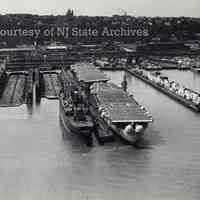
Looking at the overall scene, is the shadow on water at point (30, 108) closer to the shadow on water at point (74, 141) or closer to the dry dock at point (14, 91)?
the dry dock at point (14, 91)

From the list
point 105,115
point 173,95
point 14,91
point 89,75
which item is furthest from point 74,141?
point 89,75

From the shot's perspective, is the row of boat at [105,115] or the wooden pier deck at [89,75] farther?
the wooden pier deck at [89,75]

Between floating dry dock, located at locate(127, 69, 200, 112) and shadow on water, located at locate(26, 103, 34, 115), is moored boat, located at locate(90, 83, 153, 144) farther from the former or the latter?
floating dry dock, located at locate(127, 69, 200, 112)

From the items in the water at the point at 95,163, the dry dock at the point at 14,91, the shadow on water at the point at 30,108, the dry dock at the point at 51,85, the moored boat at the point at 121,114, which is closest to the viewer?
the water at the point at 95,163

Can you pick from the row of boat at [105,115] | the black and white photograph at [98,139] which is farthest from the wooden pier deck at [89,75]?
the row of boat at [105,115]

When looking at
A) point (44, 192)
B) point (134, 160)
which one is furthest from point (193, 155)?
point (44, 192)

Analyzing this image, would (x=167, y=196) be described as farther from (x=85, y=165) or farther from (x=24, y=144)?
(x=24, y=144)
